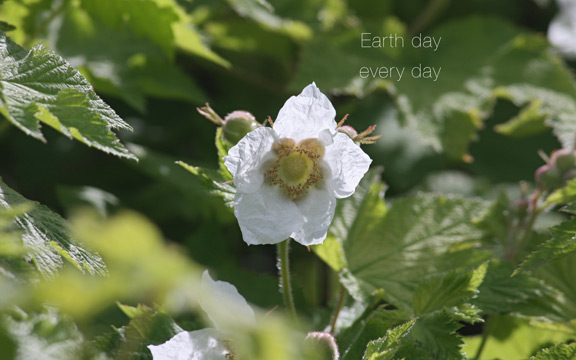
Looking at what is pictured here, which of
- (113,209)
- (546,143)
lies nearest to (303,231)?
(113,209)

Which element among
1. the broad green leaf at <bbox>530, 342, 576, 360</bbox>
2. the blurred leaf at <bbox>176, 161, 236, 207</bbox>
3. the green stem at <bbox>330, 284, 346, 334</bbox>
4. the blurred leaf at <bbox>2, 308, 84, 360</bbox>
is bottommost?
the green stem at <bbox>330, 284, 346, 334</bbox>

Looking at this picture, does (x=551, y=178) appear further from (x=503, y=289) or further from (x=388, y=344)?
(x=388, y=344)

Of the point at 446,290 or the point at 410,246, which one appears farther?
the point at 410,246

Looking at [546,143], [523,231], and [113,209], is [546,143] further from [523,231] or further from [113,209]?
[113,209]

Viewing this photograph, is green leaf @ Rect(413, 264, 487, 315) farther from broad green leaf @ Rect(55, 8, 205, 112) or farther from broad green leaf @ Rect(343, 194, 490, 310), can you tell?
broad green leaf @ Rect(55, 8, 205, 112)

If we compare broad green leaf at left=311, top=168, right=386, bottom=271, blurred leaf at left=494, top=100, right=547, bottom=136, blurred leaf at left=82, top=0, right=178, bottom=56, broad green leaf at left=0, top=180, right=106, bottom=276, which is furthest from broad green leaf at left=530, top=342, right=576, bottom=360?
blurred leaf at left=82, top=0, right=178, bottom=56

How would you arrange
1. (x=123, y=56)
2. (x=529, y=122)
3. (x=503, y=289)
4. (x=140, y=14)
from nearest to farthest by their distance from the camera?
(x=503, y=289)
(x=140, y=14)
(x=529, y=122)
(x=123, y=56)

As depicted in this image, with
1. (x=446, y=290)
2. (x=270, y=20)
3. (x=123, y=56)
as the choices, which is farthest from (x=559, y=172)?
(x=123, y=56)
